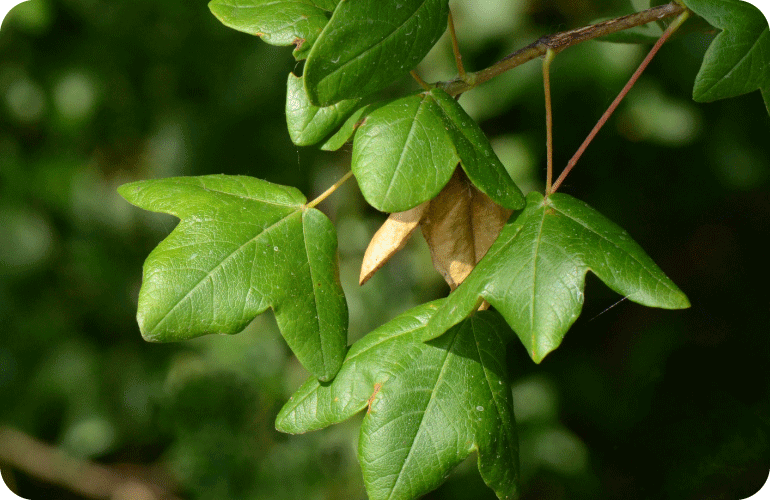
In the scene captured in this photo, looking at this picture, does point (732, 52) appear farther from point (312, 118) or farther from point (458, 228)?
point (312, 118)

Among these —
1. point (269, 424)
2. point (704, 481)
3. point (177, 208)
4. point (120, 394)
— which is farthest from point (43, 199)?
point (704, 481)

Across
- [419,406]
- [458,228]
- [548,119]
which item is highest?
[548,119]

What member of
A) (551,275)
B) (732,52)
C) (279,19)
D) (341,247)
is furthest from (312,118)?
(341,247)

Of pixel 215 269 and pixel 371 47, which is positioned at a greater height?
pixel 371 47

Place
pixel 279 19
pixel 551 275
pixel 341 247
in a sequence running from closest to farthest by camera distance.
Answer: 1. pixel 551 275
2. pixel 279 19
3. pixel 341 247

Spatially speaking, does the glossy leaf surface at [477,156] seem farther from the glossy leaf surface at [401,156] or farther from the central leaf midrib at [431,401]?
the central leaf midrib at [431,401]

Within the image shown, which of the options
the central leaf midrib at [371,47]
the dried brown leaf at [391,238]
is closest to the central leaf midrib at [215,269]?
the dried brown leaf at [391,238]
